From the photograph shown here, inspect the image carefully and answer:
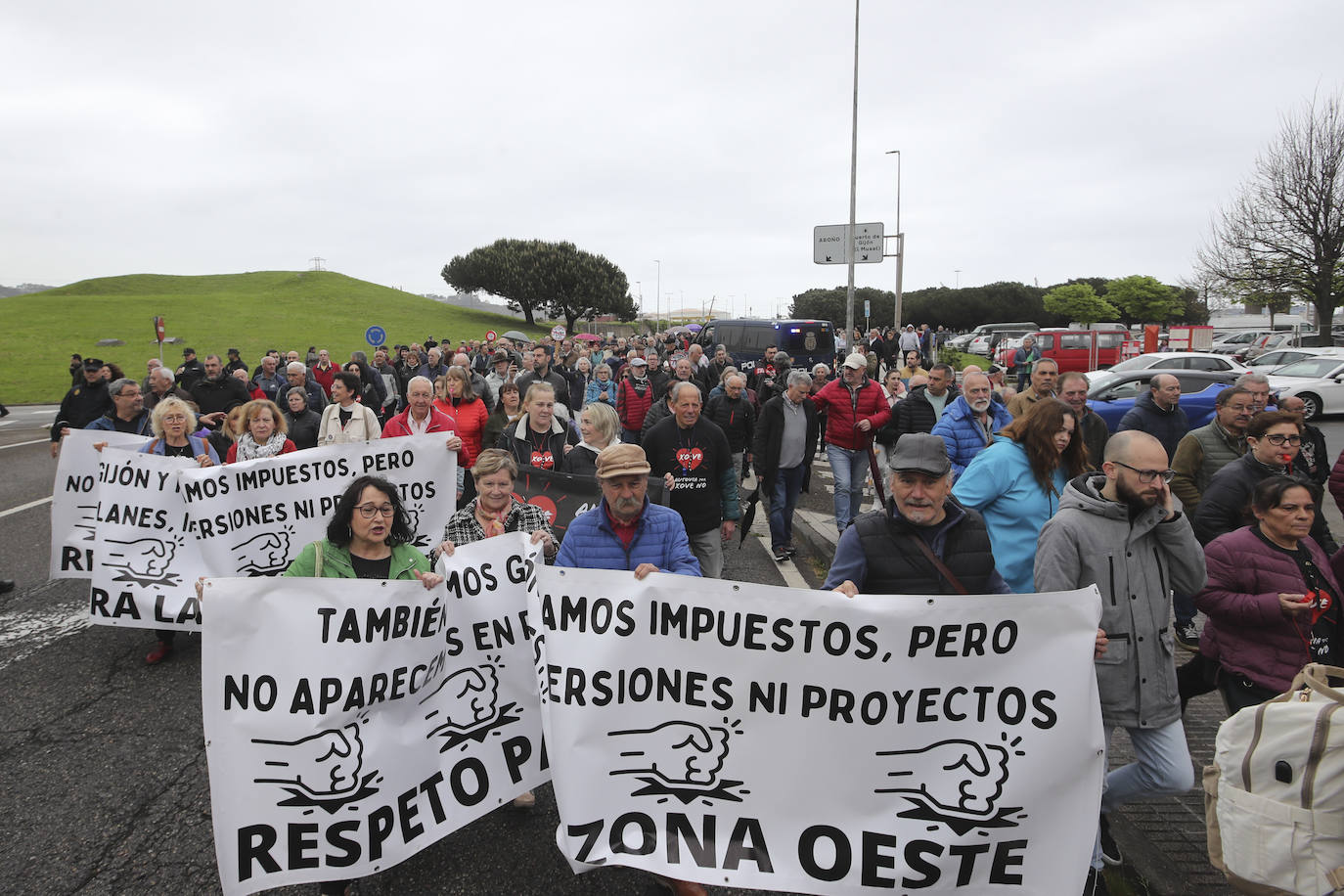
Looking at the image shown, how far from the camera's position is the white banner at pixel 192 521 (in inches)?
205

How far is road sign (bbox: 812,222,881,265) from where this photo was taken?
1961cm

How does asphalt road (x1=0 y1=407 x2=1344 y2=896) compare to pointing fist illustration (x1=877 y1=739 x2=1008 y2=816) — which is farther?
asphalt road (x1=0 y1=407 x2=1344 y2=896)

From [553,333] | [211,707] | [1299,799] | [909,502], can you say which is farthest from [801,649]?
[553,333]

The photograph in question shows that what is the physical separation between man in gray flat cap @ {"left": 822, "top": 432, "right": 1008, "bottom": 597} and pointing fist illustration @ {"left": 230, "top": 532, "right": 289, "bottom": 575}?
433 cm

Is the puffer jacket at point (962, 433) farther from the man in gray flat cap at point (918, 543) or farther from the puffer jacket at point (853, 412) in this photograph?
the man in gray flat cap at point (918, 543)

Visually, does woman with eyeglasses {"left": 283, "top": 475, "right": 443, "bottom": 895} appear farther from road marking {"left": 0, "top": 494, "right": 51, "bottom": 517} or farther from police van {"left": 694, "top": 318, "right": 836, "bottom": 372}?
police van {"left": 694, "top": 318, "right": 836, "bottom": 372}

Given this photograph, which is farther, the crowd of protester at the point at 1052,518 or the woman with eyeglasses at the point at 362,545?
the woman with eyeglasses at the point at 362,545

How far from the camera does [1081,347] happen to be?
2883 centimetres

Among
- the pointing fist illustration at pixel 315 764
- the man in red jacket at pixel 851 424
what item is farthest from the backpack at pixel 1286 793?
the man in red jacket at pixel 851 424

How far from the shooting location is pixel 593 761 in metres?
2.87

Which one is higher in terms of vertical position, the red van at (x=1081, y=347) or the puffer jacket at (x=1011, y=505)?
the red van at (x=1081, y=347)

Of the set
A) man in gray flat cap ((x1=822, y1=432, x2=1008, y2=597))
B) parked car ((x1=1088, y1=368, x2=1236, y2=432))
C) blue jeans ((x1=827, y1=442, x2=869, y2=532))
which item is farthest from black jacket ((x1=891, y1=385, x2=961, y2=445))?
parked car ((x1=1088, y1=368, x2=1236, y2=432))

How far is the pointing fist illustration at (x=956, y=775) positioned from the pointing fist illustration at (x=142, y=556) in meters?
5.02

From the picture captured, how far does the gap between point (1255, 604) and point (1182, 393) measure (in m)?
14.3
